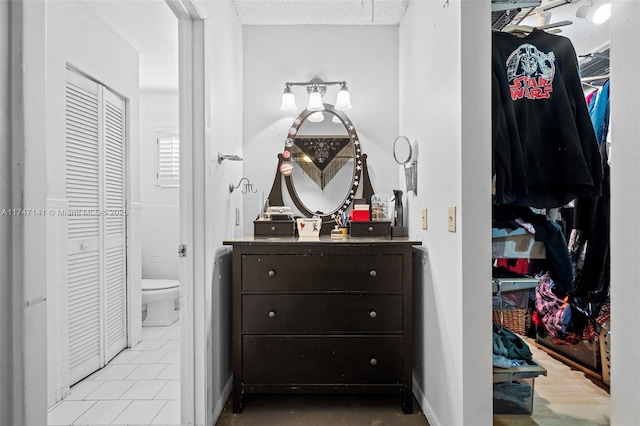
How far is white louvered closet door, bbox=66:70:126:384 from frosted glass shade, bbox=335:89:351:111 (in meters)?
1.62

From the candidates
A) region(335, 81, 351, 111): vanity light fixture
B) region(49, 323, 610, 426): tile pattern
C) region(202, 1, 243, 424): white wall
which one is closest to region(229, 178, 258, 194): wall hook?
region(202, 1, 243, 424): white wall

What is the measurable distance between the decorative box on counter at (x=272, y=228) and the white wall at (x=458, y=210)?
874mm

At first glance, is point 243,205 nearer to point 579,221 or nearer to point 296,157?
point 296,157

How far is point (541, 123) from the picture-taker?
1.79m

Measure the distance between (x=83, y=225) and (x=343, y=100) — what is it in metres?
1.91

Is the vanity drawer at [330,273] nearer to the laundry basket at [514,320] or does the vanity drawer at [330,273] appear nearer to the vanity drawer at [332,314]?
the vanity drawer at [332,314]

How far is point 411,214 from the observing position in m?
2.48

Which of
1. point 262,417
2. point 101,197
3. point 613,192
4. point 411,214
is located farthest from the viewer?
point 101,197

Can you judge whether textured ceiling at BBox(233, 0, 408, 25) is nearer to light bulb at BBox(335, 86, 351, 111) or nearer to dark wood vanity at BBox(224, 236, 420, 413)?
light bulb at BBox(335, 86, 351, 111)

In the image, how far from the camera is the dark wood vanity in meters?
2.11

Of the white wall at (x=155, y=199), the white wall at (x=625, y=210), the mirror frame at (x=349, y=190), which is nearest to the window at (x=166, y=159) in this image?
the white wall at (x=155, y=199)

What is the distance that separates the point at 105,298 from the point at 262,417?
1.42m

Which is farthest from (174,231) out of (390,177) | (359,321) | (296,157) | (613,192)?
(613,192)

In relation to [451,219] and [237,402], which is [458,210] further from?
[237,402]
